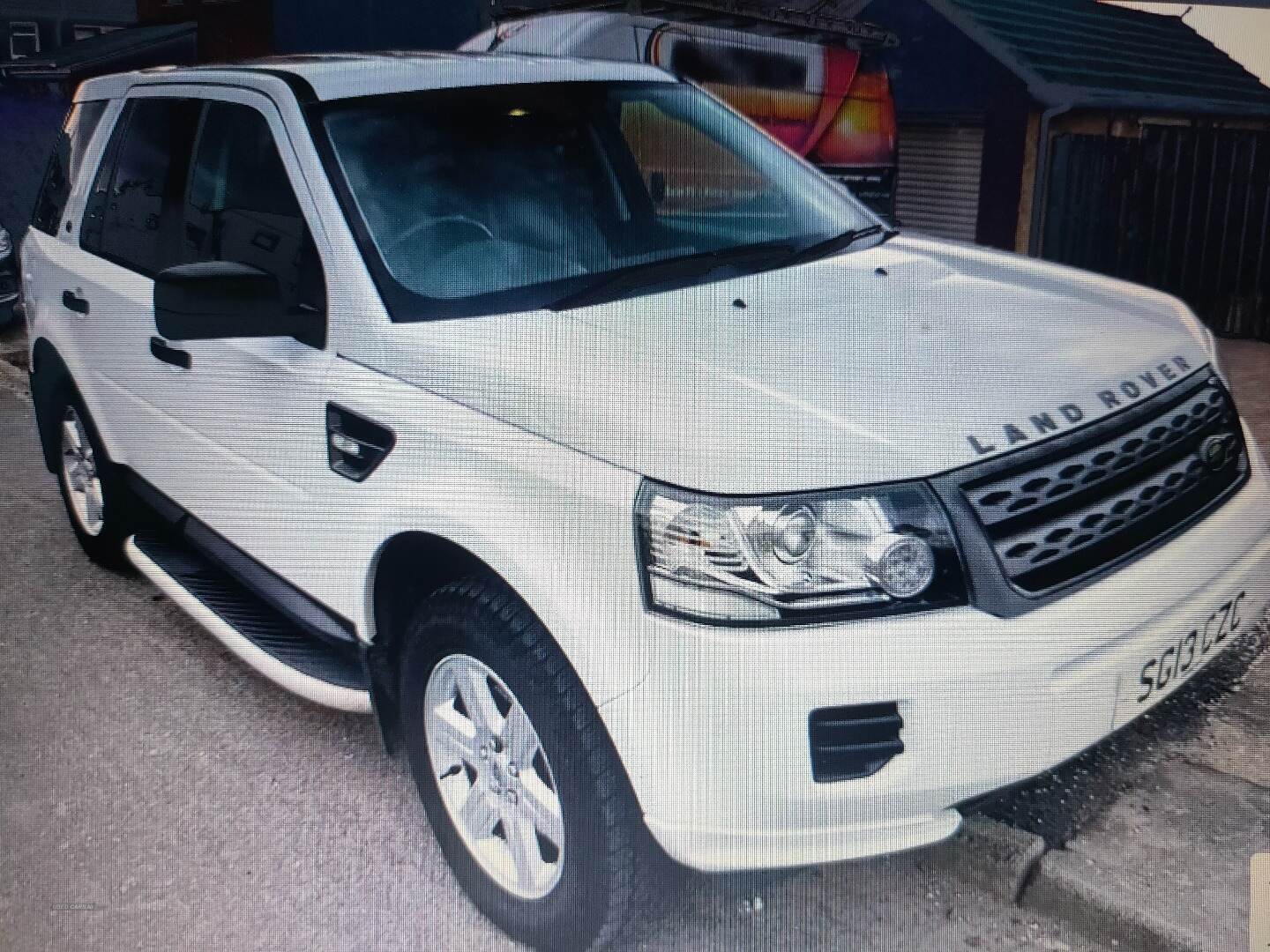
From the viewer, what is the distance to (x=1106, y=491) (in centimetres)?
223

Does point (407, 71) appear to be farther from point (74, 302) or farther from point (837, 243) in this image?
point (74, 302)

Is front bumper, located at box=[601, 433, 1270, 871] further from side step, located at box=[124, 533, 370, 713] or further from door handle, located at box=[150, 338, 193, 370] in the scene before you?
door handle, located at box=[150, 338, 193, 370]

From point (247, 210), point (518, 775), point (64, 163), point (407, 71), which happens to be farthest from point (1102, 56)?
point (518, 775)

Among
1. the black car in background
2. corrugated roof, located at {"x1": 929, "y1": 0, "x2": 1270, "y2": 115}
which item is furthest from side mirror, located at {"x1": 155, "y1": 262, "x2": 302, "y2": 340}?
corrugated roof, located at {"x1": 929, "y1": 0, "x2": 1270, "y2": 115}

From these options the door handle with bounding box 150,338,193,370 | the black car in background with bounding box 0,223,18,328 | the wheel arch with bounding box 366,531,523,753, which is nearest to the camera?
the wheel arch with bounding box 366,531,523,753

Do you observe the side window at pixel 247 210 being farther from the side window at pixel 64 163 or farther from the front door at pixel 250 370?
the side window at pixel 64 163

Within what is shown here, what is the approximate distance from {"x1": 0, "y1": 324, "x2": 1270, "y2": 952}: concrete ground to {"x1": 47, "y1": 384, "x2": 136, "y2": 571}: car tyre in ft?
2.00

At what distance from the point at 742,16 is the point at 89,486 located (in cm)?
484

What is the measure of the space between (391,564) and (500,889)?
65cm

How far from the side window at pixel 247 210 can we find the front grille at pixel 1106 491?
142 centimetres

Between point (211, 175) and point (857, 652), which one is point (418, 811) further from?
point (211, 175)

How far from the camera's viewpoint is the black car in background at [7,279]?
9695 mm

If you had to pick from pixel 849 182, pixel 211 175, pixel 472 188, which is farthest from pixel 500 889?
pixel 849 182

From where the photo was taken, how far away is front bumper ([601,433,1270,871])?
1.92 metres
